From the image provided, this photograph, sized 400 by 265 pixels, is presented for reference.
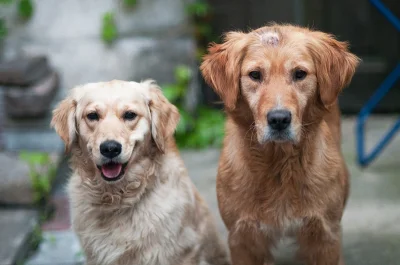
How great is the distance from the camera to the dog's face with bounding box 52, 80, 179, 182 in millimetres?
3211

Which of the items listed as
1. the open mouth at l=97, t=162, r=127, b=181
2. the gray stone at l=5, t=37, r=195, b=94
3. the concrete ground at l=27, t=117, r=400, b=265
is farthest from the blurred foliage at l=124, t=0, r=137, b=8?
the open mouth at l=97, t=162, r=127, b=181

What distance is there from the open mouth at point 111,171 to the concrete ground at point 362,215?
1.20 m

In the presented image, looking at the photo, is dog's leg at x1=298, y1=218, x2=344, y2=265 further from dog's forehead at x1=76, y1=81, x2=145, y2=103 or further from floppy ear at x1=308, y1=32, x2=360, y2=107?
dog's forehead at x1=76, y1=81, x2=145, y2=103

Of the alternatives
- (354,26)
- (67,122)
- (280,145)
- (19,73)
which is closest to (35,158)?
(19,73)

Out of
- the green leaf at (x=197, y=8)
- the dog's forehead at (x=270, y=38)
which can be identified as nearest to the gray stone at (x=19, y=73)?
the green leaf at (x=197, y=8)

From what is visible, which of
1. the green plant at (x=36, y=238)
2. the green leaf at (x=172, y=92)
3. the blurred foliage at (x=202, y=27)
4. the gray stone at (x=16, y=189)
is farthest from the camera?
the blurred foliage at (x=202, y=27)

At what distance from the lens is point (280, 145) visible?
3.25 m

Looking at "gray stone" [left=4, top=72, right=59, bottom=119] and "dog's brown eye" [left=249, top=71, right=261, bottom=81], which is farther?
"gray stone" [left=4, top=72, right=59, bottom=119]

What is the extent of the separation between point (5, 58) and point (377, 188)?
3624 millimetres

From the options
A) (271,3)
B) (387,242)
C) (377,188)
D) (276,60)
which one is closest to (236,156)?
(276,60)

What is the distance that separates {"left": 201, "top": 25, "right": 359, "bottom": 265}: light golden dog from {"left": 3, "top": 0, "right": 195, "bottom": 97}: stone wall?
288 cm

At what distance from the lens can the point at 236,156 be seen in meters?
3.43

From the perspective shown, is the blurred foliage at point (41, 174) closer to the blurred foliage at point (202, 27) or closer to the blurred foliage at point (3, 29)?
the blurred foliage at point (3, 29)

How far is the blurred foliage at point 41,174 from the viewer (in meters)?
4.94
